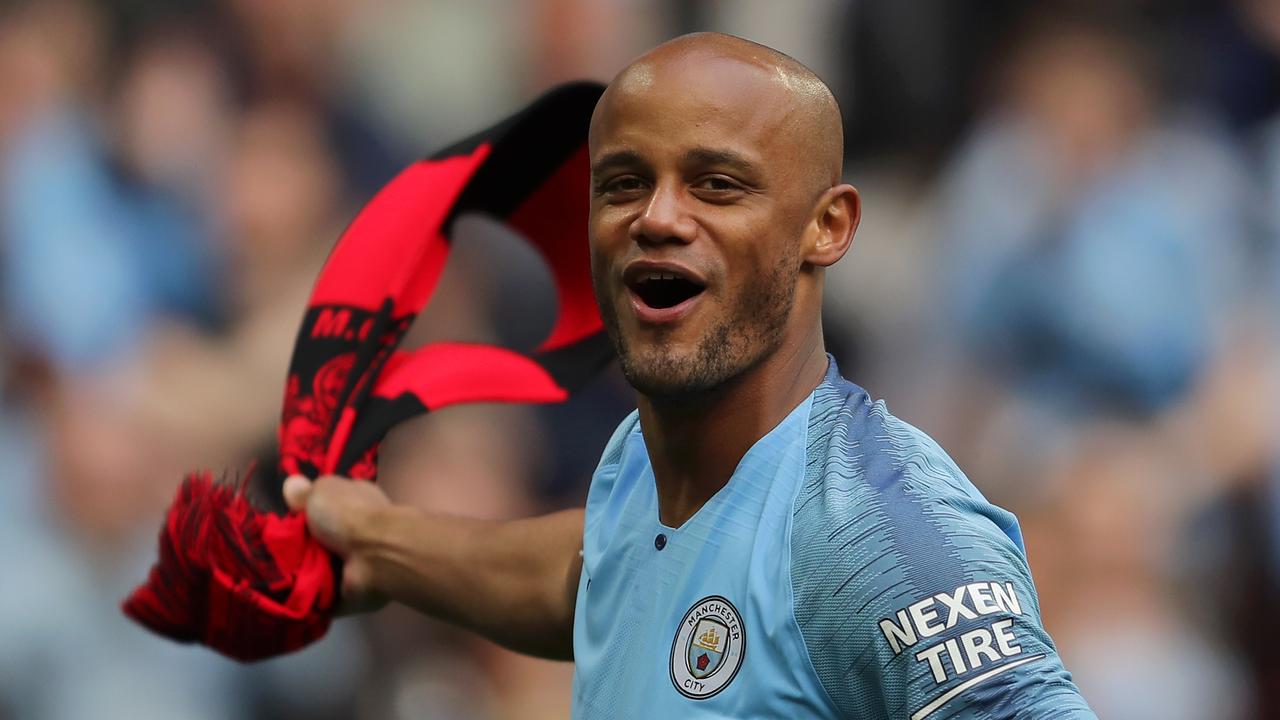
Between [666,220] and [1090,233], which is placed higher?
[1090,233]

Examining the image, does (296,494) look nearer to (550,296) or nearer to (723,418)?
(723,418)

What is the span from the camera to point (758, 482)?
7.41 feet

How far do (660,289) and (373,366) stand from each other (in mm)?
881

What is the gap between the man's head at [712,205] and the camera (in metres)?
2.19

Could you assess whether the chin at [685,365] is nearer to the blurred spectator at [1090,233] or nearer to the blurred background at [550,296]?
the blurred background at [550,296]

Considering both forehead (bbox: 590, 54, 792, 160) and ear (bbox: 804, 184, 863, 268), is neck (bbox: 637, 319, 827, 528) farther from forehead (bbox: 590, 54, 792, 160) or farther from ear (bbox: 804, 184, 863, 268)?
forehead (bbox: 590, 54, 792, 160)

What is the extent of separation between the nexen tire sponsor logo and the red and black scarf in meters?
1.26

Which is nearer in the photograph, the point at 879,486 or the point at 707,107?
the point at 879,486

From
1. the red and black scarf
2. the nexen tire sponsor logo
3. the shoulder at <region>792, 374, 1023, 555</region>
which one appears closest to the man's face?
the shoulder at <region>792, 374, 1023, 555</region>

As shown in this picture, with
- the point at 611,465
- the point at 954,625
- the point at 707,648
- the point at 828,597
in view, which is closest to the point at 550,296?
the point at 611,465

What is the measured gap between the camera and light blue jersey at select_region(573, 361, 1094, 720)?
6.30 ft

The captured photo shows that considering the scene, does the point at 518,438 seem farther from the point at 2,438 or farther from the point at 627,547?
the point at 627,547

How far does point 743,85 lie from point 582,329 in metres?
1.10

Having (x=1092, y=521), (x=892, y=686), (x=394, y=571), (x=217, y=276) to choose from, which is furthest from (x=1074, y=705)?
(x=217, y=276)
